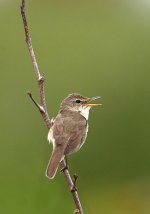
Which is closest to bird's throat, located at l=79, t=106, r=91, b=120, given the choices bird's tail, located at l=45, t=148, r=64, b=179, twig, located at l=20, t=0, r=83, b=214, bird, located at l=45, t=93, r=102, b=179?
bird, located at l=45, t=93, r=102, b=179

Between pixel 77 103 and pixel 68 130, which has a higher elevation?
pixel 77 103

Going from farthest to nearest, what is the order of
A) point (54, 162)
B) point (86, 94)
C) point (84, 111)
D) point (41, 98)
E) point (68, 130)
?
point (86, 94), point (84, 111), point (68, 130), point (54, 162), point (41, 98)

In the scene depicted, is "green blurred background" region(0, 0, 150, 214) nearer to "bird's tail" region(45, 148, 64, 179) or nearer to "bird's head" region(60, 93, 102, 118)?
"bird's head" region(60, 93, 102, 118)

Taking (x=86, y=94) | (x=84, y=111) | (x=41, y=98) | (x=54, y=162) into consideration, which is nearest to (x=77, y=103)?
(x=84, y=111)

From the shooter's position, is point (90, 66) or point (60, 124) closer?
point (60, 124)

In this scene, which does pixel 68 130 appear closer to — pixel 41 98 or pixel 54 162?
pixel 54 162

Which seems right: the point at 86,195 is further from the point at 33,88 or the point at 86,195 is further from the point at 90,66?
the point at 90,66

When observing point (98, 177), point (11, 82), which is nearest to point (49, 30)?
point (11, 82)

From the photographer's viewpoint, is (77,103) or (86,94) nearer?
(77,103)

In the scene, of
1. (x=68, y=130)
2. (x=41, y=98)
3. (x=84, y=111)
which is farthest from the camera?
(x=84, y=111)
